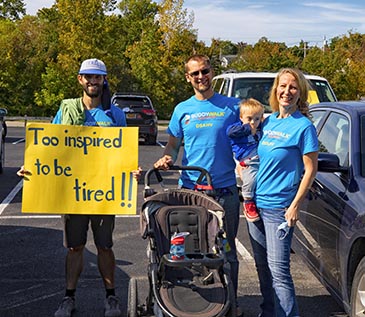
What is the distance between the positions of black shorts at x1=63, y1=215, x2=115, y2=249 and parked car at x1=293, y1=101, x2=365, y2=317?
5.54ft

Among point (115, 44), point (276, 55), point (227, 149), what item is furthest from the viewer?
point (276, 55)

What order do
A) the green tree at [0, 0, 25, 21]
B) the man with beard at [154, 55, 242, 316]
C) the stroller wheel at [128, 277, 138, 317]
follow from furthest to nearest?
1. the green tree at [0, 0, 25, 21]
2. the man with beard at [154, 55, 242, 316]
3. the stroller wheel at [128, 277, 138, 317]

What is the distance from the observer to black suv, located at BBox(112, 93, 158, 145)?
20.2m

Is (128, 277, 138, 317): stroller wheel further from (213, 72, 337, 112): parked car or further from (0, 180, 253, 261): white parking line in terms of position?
(213, 72, 337, 112): parked car

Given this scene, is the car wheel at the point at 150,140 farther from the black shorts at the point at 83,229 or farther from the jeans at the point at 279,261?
the jeans at the point at 279,261

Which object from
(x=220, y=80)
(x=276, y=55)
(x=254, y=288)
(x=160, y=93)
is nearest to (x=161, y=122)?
(x=160, y=93)

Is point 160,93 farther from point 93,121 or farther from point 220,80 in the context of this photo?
point 93,121

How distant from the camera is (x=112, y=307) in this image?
4859 mm

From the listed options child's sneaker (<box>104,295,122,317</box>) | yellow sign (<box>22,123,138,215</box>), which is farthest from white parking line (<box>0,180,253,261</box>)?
yellow sign (<box>22,123,138,215</box>)

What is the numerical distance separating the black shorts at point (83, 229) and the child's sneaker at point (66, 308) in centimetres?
45

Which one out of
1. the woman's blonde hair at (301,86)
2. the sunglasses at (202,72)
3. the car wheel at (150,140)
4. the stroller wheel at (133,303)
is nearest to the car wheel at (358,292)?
the woman's blonde hair at (301,86)

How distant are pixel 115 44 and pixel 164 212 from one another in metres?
31.5

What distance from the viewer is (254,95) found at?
35.8 ft

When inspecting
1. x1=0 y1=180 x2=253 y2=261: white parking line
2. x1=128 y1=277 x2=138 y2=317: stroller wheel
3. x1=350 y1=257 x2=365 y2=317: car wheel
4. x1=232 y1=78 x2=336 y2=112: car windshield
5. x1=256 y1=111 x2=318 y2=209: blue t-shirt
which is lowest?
x1=0 y1=180 x2=253 y2=261: white parking line
